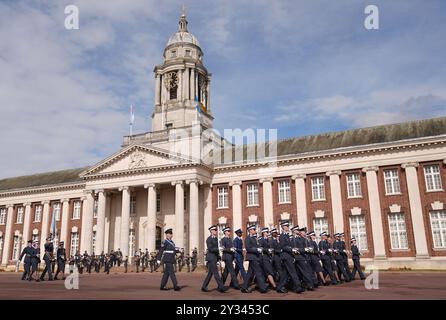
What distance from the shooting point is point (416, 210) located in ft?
98.2

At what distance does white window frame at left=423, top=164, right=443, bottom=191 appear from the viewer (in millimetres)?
30000

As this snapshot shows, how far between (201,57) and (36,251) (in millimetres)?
34595

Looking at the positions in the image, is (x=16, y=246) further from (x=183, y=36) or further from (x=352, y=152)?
(x=352, y=152)

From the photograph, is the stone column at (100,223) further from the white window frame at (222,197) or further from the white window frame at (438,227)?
the white window frame at (438,227)

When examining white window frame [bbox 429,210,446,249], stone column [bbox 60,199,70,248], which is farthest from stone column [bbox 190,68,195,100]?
white window frame [bbox 429,210,446,249]

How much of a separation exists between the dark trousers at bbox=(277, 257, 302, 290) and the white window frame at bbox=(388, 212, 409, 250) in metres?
21.0

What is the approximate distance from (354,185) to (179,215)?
601 inches

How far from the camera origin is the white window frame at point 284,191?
1362 inches

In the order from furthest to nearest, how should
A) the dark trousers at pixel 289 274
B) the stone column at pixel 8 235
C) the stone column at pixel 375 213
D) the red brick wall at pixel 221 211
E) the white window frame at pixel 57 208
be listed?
the stone column at pixel 8 235
the white window frame at pixel 57 208
the red brick wall at pixel 221 211
the stone column at pixel 375 213
the dark trousers at pixel 289 274

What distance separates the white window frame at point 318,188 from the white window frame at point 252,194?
202 inches

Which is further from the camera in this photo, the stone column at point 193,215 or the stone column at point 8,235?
the stone column at point 8,235

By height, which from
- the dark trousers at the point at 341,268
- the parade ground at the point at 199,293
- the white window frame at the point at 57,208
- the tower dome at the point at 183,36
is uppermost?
the tower dome at the point at 183,36

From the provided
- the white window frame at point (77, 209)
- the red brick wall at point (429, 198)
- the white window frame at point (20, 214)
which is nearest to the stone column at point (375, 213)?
the red brick wall at point (429, 198)
